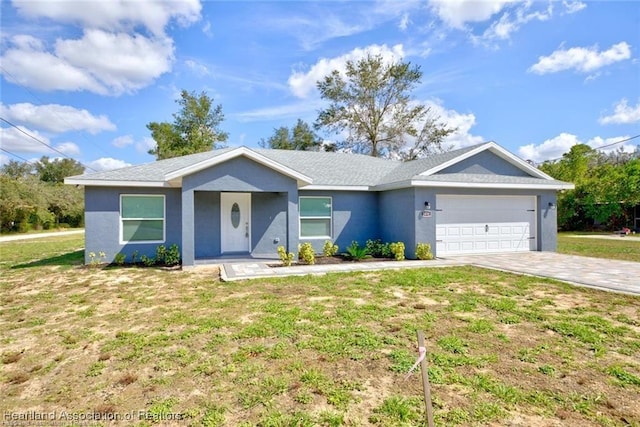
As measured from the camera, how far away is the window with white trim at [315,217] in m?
13.0

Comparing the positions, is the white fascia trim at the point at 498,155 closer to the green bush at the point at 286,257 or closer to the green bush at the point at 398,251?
the green bush at the point at 398,251

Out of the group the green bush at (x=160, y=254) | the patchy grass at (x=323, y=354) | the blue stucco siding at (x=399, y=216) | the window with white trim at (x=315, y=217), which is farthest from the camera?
the window with white trim at (x=315, y=217)

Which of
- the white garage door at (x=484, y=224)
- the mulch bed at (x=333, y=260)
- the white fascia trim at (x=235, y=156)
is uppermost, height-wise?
the white fascia trim at (x=235, y=156)

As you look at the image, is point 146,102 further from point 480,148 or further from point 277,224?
point 480,148

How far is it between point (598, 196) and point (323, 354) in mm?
29402

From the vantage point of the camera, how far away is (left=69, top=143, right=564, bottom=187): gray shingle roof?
11312mm

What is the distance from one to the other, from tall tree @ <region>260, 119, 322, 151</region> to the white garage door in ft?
72.4

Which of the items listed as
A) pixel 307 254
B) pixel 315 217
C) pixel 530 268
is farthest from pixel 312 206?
pixel 530 268

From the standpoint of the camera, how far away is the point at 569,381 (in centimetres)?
353

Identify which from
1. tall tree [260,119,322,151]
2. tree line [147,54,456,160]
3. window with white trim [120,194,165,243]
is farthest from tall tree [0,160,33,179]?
window with white trim [120,194,165,243]

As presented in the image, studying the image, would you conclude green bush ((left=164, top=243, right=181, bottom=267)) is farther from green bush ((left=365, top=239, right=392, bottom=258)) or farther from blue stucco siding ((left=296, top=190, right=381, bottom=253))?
green bush ((left=365, top=239, right=392, bottom=258))

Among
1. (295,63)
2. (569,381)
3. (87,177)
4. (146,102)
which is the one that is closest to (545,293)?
(569,381)

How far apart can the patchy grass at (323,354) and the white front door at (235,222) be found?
5056 millimetres

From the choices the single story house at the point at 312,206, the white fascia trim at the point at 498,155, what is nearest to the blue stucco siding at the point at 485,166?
the single story house at the point at 312,206
